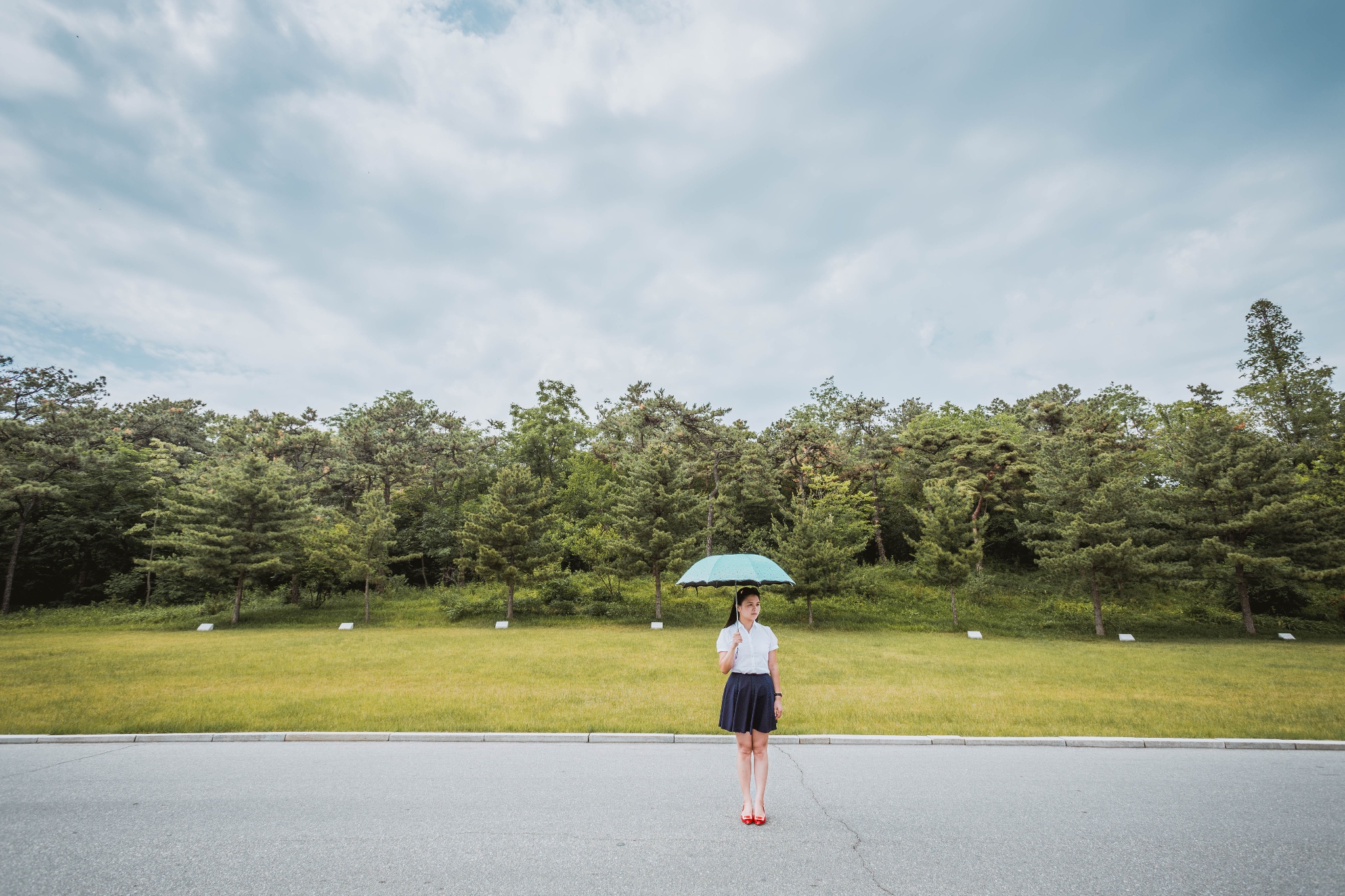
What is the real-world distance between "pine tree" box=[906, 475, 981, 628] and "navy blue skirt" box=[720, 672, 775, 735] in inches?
968

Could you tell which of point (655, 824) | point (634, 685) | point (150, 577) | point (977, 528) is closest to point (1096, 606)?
point (977, 528)

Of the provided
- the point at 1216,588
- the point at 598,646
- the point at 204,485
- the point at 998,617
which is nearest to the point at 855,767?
the point at 598,646

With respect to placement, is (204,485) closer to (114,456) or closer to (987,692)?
(114,456)

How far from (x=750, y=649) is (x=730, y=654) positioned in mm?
226

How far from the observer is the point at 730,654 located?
494cm


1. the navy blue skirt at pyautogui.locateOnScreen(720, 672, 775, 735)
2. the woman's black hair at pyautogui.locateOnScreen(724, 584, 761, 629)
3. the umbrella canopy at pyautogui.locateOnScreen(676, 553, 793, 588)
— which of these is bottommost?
the navy blue skirt at pyautogui.locateOnScreen(720, 672, 775, 735)

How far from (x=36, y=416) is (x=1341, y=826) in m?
50.6

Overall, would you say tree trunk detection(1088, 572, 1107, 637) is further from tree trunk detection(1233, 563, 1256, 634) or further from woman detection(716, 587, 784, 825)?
woman detection(716, 587, 784, 825)

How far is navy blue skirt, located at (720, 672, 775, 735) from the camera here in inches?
193

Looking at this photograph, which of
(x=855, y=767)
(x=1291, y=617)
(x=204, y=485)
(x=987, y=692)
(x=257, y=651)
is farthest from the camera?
(x=204, y=485)

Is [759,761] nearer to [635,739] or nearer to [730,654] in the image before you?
[730,654]

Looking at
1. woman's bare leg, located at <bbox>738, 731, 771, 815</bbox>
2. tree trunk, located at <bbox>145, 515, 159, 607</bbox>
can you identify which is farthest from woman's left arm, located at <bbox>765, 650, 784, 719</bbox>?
tree trunk, located at <bbox>145, 515, 159, 607</bbox>

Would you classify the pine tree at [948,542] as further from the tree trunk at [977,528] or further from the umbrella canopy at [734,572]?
the umbrella canopy at [734,572]

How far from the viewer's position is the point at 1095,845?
4.34 meters
